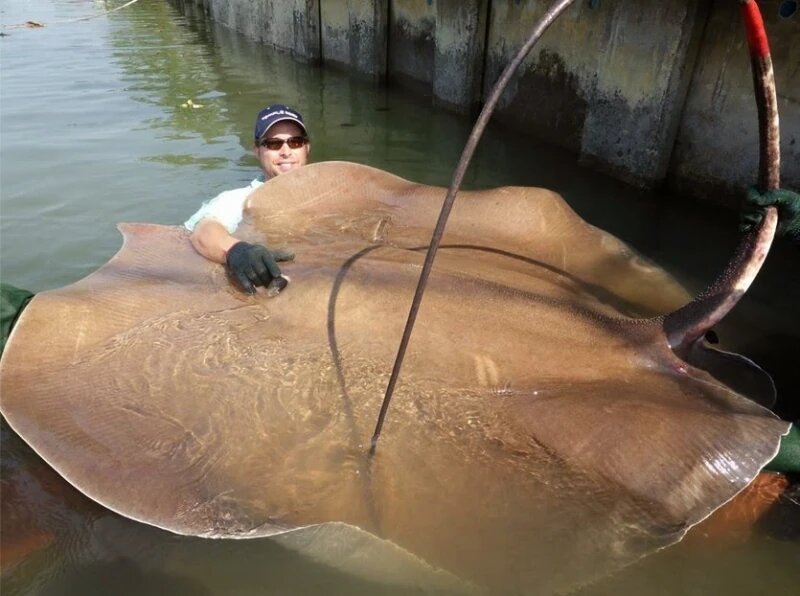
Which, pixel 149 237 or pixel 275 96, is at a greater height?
pixel 149 237

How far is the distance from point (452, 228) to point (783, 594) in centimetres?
243

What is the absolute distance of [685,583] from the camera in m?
2.56

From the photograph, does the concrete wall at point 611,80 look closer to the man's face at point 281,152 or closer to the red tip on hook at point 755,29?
the man's face at point 281,152

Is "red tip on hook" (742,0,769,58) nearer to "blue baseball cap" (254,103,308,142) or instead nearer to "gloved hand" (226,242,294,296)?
"gloved hand" (226,242,294,296)

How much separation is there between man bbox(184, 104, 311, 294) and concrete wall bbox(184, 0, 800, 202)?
3824 mm

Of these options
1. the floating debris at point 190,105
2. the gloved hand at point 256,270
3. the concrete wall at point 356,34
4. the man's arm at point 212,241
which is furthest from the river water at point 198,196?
the man's arm at point 212,241

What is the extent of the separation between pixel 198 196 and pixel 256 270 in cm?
447

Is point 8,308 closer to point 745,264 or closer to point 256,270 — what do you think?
point 256,270

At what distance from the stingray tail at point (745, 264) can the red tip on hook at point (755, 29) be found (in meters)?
0.04

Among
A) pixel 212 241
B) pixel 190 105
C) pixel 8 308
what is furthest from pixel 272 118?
pixel 190 105

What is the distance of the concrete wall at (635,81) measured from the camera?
553 cm

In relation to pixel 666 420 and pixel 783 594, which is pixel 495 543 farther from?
pixel 783 594

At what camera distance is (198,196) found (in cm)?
694

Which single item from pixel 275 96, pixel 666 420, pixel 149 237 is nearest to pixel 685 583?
pixel 666 420
